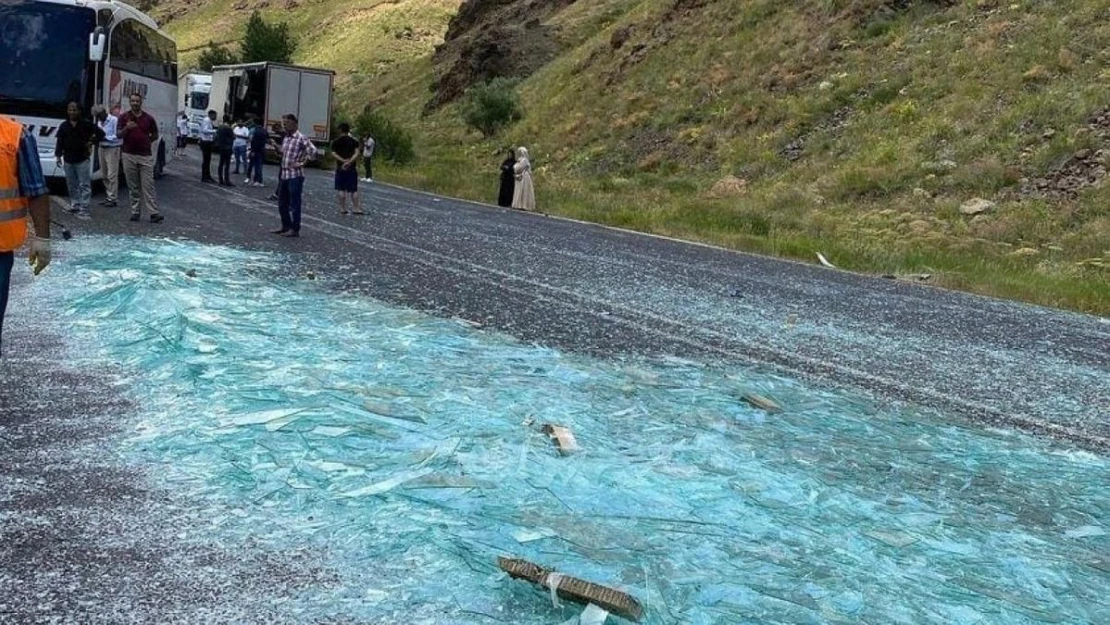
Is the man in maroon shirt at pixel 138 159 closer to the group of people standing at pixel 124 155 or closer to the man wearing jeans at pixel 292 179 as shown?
the group of people standing at pixel 124 155

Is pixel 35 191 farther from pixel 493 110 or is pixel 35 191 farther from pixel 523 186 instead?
pixel 493 110

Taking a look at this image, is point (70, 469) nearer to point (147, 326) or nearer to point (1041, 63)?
point (147, 326)

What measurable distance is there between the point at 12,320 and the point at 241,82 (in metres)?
32.7

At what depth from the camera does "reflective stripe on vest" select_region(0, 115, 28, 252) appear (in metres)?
5.81

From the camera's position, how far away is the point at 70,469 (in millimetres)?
4949

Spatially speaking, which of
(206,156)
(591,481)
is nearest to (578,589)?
(591,481)

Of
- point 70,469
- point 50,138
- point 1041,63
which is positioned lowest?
point 70,469

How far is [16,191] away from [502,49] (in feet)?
179

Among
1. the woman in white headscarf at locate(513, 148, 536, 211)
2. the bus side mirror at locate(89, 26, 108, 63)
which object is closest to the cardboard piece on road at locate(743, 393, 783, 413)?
the bus side mirror at locate(89, 26, 108, 63)

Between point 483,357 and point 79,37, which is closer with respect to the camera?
point 483,357

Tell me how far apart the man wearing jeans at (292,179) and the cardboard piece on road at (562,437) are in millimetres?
9902

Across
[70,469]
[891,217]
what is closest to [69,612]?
[70,469]

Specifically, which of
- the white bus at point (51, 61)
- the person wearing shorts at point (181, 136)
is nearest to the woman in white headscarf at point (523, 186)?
the white bus at point (51, 61)

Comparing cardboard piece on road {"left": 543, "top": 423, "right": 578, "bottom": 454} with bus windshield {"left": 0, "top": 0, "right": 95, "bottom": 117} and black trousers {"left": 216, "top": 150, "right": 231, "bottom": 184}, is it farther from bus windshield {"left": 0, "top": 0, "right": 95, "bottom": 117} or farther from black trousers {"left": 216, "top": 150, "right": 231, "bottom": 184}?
black trousers {"left": 216, "top": 150, "right": 231, "bottom": 184}
